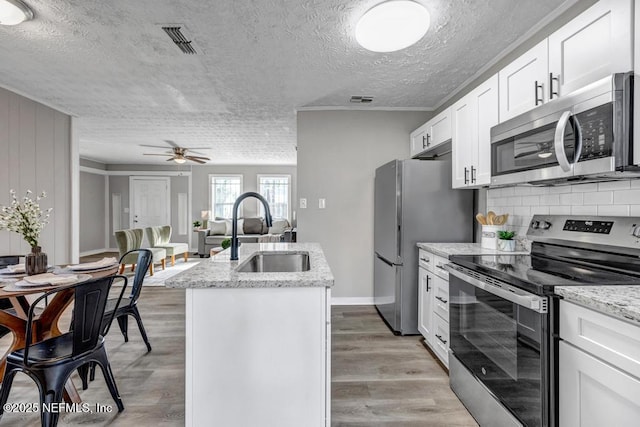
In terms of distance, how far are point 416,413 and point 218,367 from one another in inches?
45.7

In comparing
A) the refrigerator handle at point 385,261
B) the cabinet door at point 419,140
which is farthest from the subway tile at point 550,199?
the cabinet door at point 419,140

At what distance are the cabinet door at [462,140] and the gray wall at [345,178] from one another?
122cm

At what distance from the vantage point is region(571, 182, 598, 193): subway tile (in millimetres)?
1731

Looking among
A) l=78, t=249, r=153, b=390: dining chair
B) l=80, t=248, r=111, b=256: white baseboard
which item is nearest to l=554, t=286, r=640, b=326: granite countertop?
l=78, t=249, r=153, b=390: dining chair

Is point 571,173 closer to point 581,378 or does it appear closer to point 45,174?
point 581,378

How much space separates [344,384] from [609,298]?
5.07 feet

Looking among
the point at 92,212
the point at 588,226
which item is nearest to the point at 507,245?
the point at 588,226

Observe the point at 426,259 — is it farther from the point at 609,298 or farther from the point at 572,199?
the point at 609,298

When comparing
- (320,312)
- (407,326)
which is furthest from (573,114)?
(407,326)

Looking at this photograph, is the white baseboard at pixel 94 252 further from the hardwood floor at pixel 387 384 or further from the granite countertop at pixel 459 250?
the granite countertop at pixel 459 250

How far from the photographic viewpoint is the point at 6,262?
2533 mm

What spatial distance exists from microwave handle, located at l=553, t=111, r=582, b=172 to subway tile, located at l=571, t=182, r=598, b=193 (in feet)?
1.47

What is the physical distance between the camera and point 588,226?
1704mm

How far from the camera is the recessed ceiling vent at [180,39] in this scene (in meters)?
2.17
